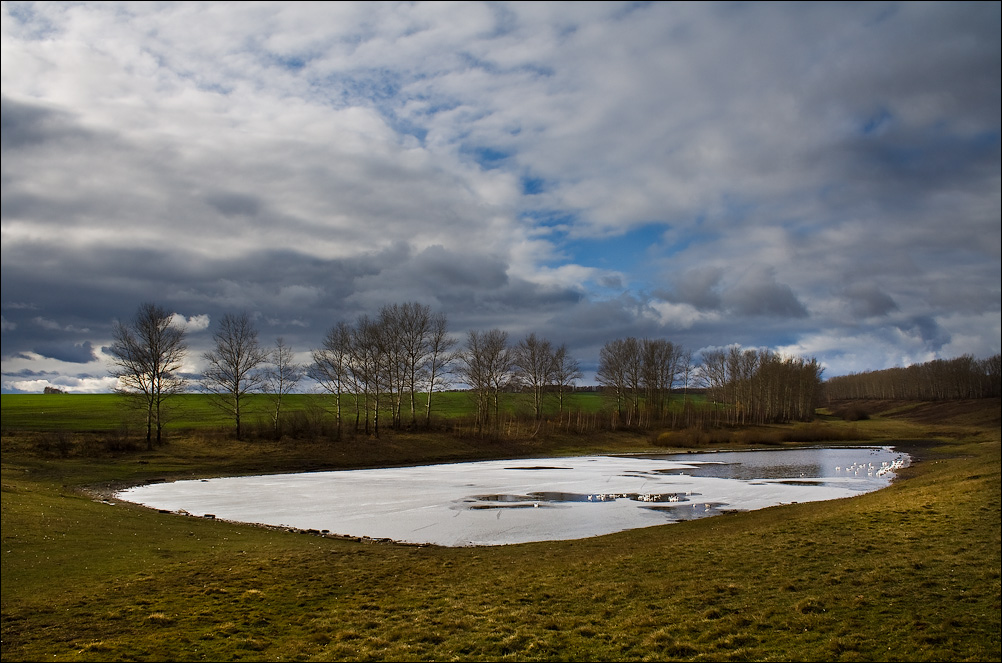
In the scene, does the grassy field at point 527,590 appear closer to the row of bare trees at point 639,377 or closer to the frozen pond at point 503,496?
the frozen pond at point 503,496

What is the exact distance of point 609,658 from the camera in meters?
9.70

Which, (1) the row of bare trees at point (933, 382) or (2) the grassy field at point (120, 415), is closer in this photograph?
(2) the grassy field at point (120, 415)

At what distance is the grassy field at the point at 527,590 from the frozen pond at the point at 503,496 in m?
3.14

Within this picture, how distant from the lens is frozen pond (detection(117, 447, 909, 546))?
25.0 m

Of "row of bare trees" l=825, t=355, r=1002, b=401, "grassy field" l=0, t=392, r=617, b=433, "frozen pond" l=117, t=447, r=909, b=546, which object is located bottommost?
"frozen pond" l=117, t=447, r=909, b=546

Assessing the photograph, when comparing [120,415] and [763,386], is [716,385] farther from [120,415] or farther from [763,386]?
[120,415]

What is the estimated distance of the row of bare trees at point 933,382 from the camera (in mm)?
100125

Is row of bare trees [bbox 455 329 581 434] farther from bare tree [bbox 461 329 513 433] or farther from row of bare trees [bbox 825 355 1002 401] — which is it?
row of bare trees [bbox 825 355 1002 401]

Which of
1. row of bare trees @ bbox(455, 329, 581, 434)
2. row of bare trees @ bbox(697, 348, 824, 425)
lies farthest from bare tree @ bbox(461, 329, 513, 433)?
row of bare trees @ bbox(697, 348, 824, 425)

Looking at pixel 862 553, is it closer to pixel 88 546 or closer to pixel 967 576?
pixel 967 576

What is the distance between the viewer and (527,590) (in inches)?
547

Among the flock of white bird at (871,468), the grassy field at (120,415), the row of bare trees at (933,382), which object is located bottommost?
the flock of white bird at (871,468)

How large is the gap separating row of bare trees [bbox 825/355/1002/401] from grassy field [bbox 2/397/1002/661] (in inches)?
3821

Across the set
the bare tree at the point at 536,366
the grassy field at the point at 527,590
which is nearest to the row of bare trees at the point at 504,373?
the bare tree at the point at 536,366
